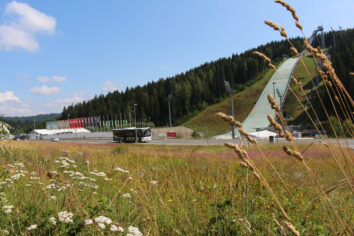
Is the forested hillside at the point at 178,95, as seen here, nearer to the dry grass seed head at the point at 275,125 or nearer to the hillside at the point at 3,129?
the hillside at the point at 3,129

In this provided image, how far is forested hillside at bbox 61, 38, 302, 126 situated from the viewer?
429 ft

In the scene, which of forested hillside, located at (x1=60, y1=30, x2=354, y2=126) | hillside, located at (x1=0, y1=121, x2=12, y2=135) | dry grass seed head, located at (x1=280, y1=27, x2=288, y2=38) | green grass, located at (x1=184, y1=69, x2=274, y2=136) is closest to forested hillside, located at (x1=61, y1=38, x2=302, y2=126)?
forested hillside, located at (x1=60, y1=30, x2=354, y2=126)

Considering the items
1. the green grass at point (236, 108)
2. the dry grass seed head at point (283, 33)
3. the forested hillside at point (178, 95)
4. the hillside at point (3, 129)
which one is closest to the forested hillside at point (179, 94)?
the forested hillside at point (178, 95)

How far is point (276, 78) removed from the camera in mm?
110562

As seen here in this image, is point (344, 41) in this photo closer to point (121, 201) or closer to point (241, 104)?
point (241, 104)

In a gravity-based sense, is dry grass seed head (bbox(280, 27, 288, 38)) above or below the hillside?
above

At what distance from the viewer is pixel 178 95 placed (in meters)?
132

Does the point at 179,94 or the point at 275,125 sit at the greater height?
the point at 179,94

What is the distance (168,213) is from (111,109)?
147m

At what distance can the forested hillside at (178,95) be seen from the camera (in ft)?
429

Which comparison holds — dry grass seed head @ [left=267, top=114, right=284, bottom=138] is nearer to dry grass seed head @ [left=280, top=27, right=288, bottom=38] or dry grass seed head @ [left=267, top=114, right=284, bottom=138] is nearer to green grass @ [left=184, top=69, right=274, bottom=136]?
dry grass seed head @ [left=280, top=27, right=288, bottom=38]

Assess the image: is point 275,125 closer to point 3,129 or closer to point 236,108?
point 3,129

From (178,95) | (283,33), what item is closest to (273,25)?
(283,33)

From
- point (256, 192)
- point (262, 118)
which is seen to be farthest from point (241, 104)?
point (256, 192)
